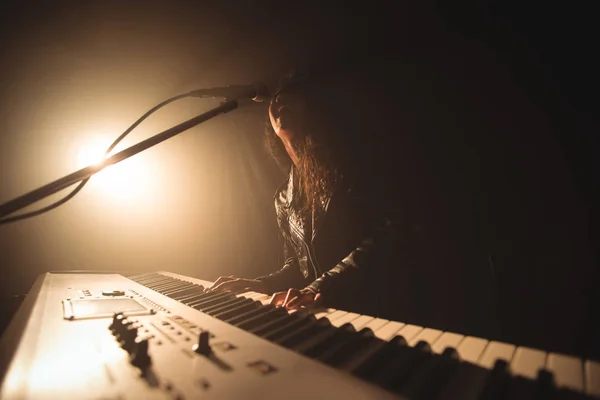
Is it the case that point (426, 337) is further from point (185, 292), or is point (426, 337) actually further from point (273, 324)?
point (185, 292)

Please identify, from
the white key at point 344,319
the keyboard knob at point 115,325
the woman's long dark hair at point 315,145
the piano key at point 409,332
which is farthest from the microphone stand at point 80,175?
the woman's long dark hair at point 315,145

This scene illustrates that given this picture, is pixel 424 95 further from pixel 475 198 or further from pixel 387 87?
pixel 475 198

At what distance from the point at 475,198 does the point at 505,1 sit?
1.07 m

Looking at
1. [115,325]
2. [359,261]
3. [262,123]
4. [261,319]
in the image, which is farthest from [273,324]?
[262,123]

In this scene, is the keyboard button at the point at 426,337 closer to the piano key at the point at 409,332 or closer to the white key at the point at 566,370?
the piano key at the point at 409,332

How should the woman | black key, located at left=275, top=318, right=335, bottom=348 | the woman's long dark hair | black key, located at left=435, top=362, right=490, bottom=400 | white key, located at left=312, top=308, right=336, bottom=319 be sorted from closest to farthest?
black key, located at left=435, top=362, right=490, bottom=400 → black key, located at left=275, top=318, right=335, bottom=348 → white key, located at left=312, top=308, right=336, bottom=319 → the woman → the woman's long dark hair

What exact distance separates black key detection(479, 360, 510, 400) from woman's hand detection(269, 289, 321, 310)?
701 mm

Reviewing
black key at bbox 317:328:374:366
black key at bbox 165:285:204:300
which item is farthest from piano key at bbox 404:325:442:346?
black key at bbox 165:285:204:300

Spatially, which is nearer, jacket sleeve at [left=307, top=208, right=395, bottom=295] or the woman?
jacket sleeve at [left=307, top=208, right=395, bottom=295]

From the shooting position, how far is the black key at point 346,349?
2.03 ft

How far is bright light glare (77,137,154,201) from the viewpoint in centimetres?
285

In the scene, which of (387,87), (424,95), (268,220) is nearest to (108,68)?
(268,220)

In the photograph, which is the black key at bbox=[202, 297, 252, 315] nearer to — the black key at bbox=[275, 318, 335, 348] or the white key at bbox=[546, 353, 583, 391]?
the black key at bbox=[275, 318, 335, 348]

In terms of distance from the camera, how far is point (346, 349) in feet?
2.21
